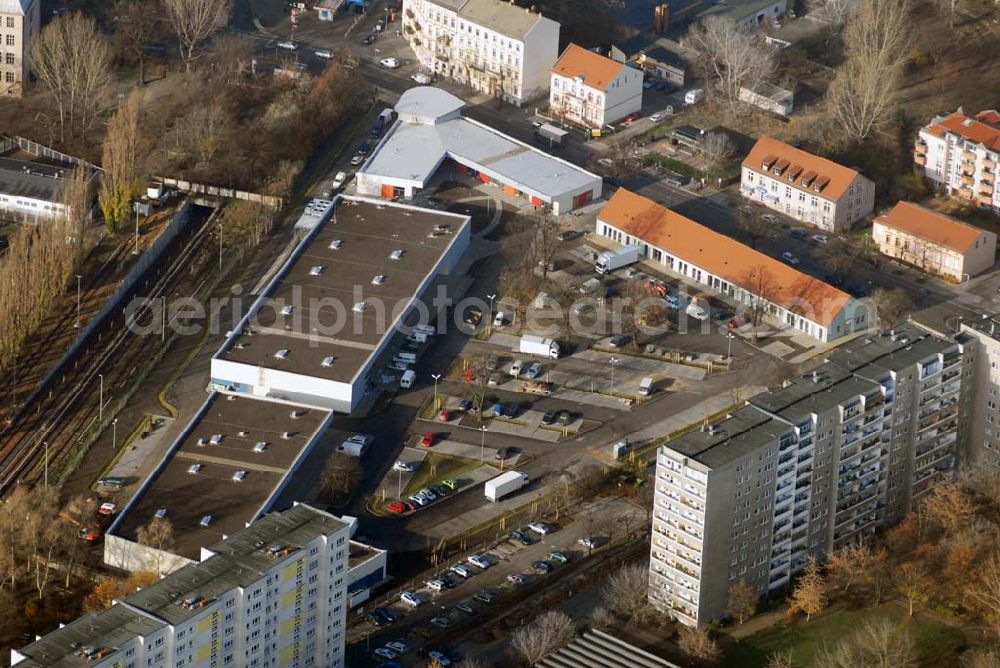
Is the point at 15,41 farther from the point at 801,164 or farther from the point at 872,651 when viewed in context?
the point at 872,651

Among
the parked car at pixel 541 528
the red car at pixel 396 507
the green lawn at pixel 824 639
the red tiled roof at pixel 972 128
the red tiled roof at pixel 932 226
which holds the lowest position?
the green lawn at pixel 824 639

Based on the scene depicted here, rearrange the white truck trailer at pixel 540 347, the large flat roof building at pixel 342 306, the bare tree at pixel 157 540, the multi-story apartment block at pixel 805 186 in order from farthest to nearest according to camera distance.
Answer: the multi-story apartment block at pixel 805 186, the white truck trailer at pixel 540 347, the large flat roof building at pixel 342 306, the bare tree at pixel 157 540

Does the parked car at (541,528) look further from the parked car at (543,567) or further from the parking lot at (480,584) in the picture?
the parked car at (543,567)

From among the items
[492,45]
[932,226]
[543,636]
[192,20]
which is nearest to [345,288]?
[492,45]

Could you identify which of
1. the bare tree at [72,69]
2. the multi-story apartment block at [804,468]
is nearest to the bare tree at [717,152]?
the multi-story apartment block at [804,468]

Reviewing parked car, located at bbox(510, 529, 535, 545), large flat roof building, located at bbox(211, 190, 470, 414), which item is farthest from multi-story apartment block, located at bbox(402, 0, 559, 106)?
parked car, located at bbox(510, 529, 535, 545)

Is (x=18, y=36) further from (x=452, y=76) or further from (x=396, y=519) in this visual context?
(x=396, y=519)

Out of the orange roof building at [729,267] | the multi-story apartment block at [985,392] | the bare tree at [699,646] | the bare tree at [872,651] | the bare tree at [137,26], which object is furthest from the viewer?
the bare tree at [137,26]

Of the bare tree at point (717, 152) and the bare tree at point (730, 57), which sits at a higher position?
the bare tree at point (730, 57)
